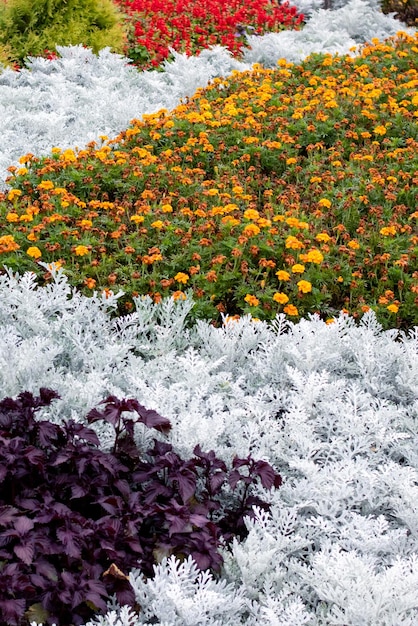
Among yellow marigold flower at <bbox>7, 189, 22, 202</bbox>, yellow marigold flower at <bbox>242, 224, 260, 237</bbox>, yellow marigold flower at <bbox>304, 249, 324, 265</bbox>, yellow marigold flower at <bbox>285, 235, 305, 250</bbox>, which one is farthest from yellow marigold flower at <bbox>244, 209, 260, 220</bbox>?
yellow marigold flower at <bbox>7, 189, 22, 202</bbox>

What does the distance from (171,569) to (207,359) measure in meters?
1.20

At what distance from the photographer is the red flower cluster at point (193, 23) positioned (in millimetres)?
7941

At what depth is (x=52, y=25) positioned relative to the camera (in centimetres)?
742

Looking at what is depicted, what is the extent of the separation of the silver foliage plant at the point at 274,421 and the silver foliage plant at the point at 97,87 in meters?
1.94

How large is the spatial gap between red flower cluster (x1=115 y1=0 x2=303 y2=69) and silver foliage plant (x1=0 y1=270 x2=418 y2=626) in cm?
490

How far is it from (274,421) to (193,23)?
6.68 metres

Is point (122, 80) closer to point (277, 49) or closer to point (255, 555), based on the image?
point (277, 49)

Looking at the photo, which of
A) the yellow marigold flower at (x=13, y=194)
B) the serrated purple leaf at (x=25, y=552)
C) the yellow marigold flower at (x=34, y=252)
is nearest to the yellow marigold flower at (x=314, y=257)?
the yellow marigold flower at (x=34, y=252)

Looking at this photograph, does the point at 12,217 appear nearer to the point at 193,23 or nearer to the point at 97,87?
the point at 97,87

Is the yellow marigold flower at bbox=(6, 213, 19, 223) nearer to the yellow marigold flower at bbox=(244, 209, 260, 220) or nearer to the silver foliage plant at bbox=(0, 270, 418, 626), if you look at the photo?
the silver foliage plant at bbox=(0, 270, 418, 626)

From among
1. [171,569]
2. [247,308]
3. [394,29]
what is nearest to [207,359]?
[247,308]

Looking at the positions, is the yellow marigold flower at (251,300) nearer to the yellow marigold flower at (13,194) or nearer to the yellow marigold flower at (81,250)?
the yellow marigold flower at (81,250)

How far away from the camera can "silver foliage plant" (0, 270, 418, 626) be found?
84.1 inches

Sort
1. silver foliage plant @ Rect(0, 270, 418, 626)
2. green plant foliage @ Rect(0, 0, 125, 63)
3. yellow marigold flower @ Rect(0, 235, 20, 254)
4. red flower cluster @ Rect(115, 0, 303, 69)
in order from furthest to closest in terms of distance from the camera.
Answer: red flower cluster @ Rect(115, 0, 303, 69) → green plant foliage @ Rect(0, 0, 125, 63) → yellow marigold flower @ Rect(0, 235, 20, 254) → silver foliage plant @ Rect(0, 270, 418, 626)
